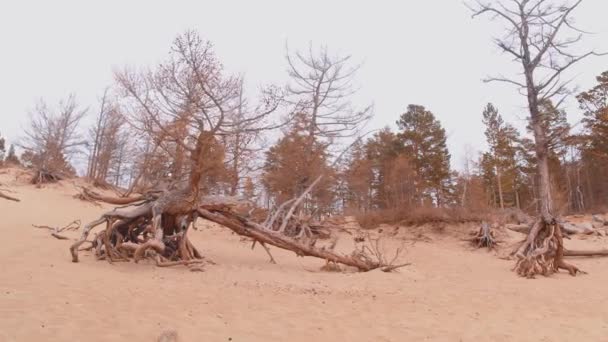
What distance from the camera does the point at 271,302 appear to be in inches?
230

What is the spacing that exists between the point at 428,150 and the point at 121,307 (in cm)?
2715

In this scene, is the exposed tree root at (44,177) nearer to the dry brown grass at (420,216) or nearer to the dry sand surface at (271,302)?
the dry sand surface at (271,302)

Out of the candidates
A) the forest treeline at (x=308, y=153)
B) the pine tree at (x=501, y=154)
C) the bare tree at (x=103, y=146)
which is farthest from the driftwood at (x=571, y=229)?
the bare tree at (x=103, y=146)

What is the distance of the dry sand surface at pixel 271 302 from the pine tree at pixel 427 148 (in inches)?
692

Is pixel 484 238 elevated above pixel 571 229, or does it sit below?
below

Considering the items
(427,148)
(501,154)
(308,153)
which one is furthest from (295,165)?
(501,154)

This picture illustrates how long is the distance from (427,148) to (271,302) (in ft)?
83.6

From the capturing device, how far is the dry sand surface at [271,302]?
13.8 ft

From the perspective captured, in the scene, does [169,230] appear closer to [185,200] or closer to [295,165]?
[185,200]

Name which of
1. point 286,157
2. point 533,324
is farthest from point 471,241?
point 533,324

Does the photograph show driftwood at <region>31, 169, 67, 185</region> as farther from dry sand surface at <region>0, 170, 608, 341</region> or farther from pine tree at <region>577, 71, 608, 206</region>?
pine tree at <region>577, 71, 608, 206</region>

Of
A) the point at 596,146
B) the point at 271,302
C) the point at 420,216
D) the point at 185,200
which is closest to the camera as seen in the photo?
the point at 271,302

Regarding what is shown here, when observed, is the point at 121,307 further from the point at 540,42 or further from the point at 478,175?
the point at 478,175

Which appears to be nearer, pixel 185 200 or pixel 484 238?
pixel 185 200
